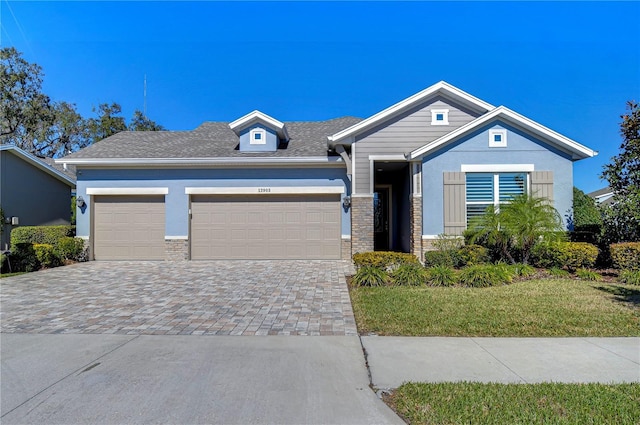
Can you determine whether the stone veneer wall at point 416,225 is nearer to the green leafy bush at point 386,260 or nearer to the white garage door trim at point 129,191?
the green leafy bush at point 386,260

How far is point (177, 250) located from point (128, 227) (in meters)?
2.14

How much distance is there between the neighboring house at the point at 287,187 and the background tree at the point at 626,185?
2673 mm

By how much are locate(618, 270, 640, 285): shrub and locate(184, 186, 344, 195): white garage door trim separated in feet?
26.2

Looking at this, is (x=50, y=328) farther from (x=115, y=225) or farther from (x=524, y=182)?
(x=524, y=182)

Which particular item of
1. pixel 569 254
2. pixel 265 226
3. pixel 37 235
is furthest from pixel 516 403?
pixel 37 235

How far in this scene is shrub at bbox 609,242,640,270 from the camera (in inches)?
336

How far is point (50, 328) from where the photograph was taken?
5.07 m

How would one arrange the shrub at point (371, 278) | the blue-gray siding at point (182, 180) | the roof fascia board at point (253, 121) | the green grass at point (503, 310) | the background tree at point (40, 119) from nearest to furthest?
1. the green grass at point (503, 310)
2. the shrub at point (371, 278)
3. the blue-gray siding at point (182, 180)
4. the roof fascia board at point (253, 121)
5. the background tree at point (40, 119)

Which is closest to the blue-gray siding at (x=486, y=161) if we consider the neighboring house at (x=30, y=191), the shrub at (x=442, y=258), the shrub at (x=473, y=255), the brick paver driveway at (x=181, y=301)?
the shrub at (x=442, y=258)

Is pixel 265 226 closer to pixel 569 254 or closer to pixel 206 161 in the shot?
pixel 206 161

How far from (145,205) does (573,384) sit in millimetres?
12967

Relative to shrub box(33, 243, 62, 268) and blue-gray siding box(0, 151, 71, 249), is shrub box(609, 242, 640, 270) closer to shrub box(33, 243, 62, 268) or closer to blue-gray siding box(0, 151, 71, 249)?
shrub box(33, 243, 62, 268)

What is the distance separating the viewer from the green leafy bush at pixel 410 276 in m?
7.74

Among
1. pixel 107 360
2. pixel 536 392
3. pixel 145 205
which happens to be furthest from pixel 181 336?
pixel 145 205
